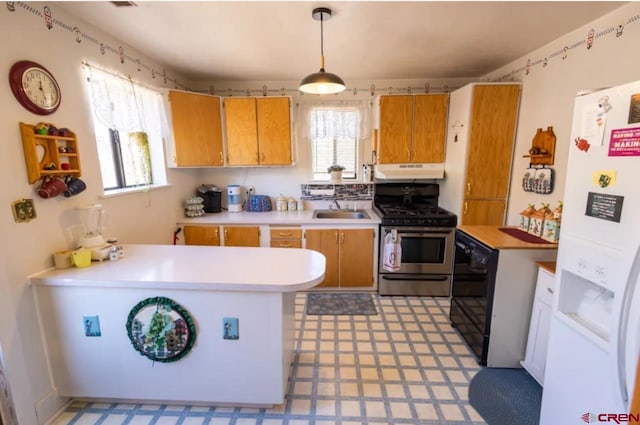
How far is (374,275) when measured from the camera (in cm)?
329

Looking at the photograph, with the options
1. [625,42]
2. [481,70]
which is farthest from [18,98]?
[481,70]

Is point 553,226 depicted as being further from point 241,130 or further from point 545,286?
point 241,130

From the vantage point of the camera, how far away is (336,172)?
3.58 metres

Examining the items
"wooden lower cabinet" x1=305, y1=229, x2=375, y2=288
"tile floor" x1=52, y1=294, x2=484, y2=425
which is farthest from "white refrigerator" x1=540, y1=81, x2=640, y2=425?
"wooden lower cabinet" x1=305, y1=229, x2=375, y2=288

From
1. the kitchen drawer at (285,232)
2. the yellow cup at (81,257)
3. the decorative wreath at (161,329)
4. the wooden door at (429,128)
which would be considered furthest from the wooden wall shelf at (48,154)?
the wooden door at (429,128)

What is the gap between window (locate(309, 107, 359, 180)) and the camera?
11.6ft

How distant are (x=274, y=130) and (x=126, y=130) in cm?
144

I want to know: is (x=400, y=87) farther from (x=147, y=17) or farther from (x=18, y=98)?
(x=18, y=98)

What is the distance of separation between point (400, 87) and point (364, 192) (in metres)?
1.33

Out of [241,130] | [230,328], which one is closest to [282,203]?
[241,130]

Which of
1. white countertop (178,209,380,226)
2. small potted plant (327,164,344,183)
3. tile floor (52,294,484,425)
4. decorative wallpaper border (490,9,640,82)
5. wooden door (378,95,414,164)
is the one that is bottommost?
tile floor (52,294,484,425)

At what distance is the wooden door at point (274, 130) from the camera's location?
10.7 ft

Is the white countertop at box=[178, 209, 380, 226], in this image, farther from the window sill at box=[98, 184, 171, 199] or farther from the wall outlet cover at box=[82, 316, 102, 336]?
the wall outlet cover at box=[82, 316, 102, 336]

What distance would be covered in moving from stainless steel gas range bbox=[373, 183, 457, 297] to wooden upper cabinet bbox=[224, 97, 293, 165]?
4.61 ft
